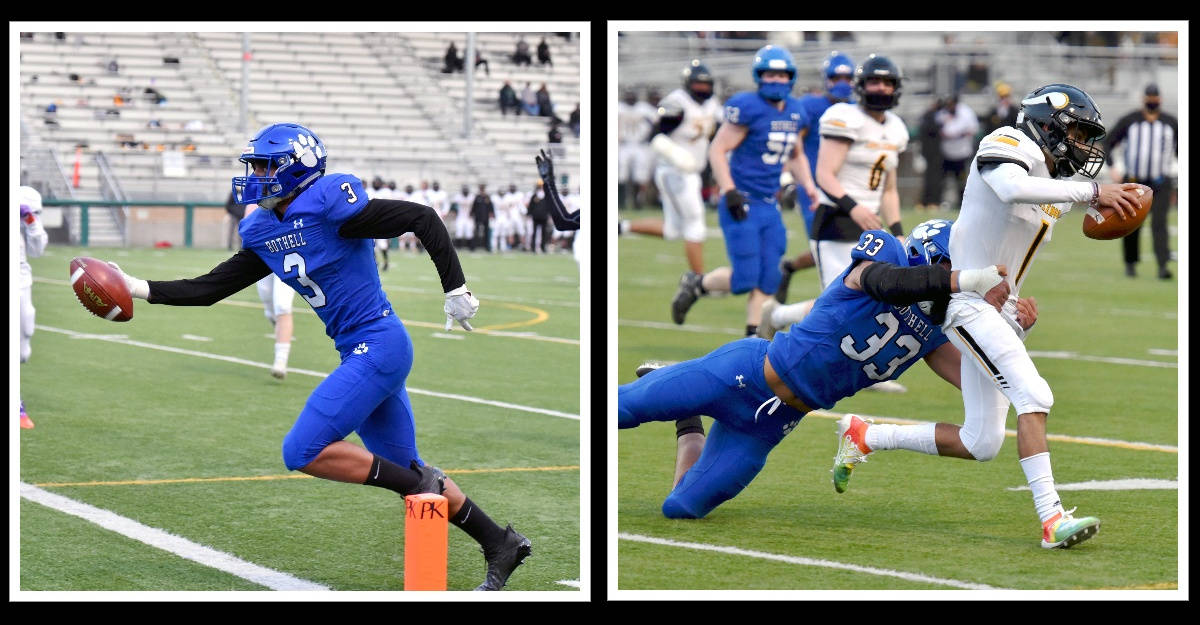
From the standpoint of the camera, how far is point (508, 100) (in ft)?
57.1

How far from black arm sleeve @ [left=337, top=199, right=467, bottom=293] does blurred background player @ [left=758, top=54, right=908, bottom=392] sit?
3786mm

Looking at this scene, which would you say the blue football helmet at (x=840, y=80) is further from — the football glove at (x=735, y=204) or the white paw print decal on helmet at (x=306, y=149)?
the white paw print decal on helmet at (x=306, y=149)

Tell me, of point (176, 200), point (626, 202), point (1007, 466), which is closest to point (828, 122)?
point (1007, 466)

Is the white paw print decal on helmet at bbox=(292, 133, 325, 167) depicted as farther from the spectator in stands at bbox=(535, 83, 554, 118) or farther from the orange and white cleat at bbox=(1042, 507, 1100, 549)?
the spectator in stands at bbox=(535, 83, 554, 118)

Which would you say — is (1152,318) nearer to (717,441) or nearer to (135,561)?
(717,441)

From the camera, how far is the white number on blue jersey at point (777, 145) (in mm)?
9977

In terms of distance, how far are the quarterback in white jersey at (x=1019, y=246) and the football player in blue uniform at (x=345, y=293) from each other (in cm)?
154

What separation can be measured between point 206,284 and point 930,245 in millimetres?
2301

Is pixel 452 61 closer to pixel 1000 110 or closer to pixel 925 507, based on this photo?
pixel 1000 110

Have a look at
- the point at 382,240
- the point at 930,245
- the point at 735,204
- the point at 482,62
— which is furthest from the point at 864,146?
the point at 382,240

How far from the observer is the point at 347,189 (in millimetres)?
5180

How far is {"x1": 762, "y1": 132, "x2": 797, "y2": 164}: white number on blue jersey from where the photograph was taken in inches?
393

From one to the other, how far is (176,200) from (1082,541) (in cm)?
1947

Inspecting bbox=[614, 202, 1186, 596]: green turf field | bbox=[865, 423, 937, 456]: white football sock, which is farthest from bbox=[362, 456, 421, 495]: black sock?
bbox=[865, 423, 937, 456]: white football sock
